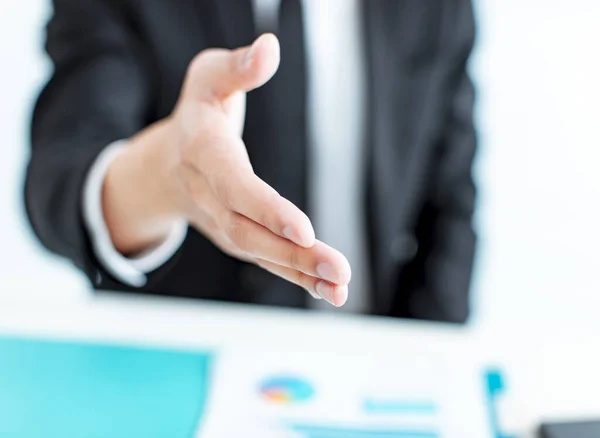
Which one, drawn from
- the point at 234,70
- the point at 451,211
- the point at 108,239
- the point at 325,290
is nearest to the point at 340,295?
the point at 325,290

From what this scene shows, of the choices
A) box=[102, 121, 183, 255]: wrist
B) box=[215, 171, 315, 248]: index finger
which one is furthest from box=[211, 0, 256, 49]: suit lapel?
box=[215, 171, 315, 248]: index finger

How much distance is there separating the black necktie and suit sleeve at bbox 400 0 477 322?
0.46ft

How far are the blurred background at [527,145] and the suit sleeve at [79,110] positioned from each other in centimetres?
11

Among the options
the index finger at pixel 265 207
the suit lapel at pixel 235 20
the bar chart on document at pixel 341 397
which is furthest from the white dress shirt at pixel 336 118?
the index finger at pixel 265 207

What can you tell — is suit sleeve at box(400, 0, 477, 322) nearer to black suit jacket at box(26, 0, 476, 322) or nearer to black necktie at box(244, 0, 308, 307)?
black suit jacket at box(26, 0, 476, 322)

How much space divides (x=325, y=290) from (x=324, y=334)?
224mm

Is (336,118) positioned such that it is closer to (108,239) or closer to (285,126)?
(285,126)

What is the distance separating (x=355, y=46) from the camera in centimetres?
45

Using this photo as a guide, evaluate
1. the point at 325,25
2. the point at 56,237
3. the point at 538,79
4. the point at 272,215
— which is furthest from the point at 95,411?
the point at 538,79

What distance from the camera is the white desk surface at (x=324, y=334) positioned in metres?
0.38

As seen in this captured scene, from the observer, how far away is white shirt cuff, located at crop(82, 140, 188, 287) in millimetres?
339

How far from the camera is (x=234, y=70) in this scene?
0.74 ft

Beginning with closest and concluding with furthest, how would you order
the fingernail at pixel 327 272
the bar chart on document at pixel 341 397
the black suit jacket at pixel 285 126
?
the fingernail at pixel 327 272 → the bar chart on document at pixel 341 397 → the black suit jacket at pixel 285 126

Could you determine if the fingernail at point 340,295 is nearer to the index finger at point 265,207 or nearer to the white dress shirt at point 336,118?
the index finger at point 265,207
